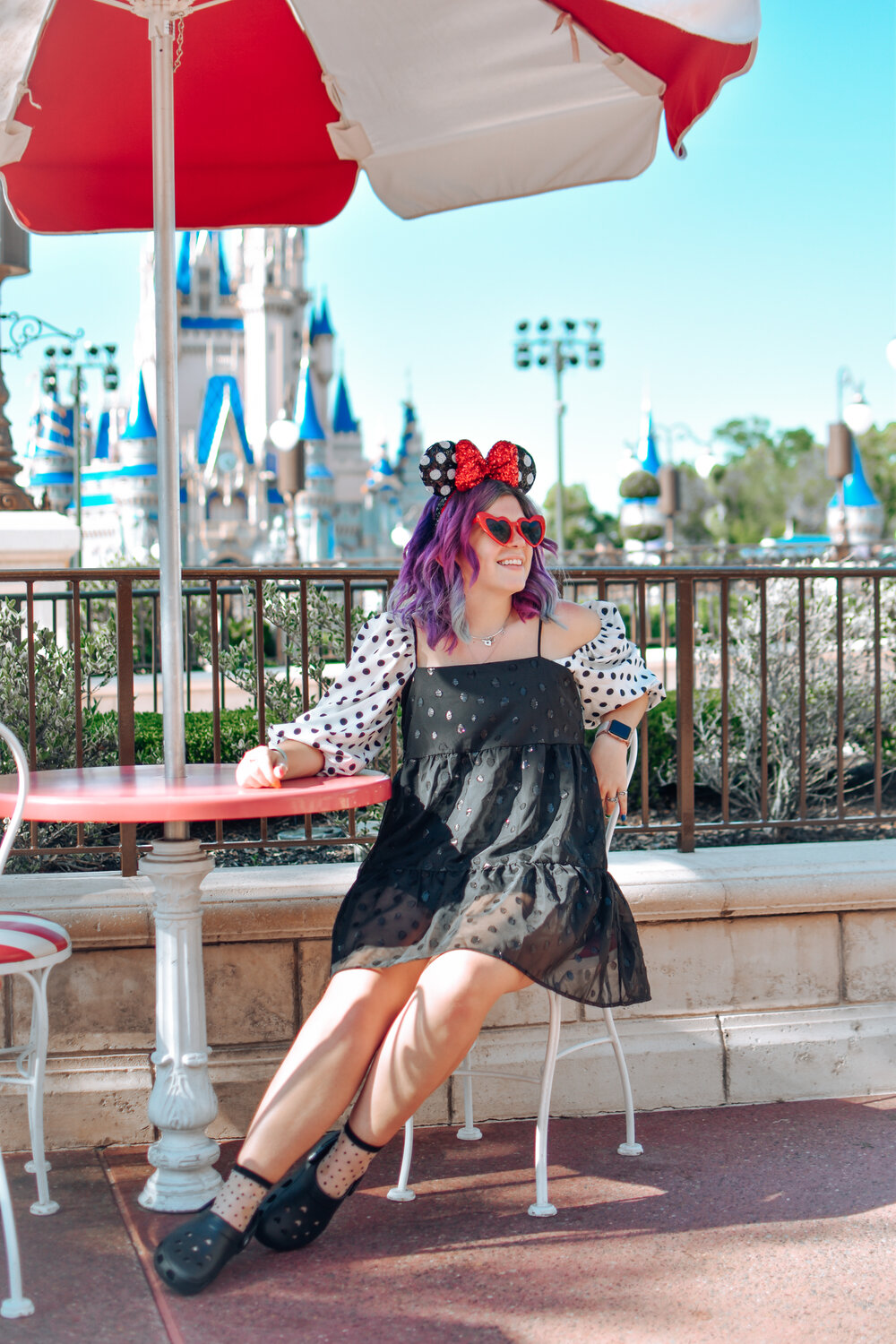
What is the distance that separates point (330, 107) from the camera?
140 inches

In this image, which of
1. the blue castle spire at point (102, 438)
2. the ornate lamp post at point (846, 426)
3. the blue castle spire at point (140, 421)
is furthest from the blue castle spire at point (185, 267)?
the ornate lamp post at point (846, 426)

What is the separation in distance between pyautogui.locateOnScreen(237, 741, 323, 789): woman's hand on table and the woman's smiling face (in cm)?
58

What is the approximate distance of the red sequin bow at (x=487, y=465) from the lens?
2.94 metres

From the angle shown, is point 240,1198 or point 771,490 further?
point 771,490

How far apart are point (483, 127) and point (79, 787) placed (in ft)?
6.92

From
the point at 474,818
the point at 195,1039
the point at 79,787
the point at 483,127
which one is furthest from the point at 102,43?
the point at 195,1039

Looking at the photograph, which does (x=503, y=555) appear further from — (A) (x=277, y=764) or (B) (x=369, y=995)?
(B) (x=369, y=995)

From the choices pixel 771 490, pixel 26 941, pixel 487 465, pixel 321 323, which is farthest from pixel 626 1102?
pixel 771 490

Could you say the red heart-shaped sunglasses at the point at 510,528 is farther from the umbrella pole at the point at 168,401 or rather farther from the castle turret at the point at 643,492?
the castle turret at the point at 643,492

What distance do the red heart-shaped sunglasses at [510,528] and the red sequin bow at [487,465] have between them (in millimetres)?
111

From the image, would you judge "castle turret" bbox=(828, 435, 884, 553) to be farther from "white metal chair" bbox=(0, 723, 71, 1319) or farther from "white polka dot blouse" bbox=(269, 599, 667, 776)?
"white metal chair" bbox=(0, 723, 71, 1319)

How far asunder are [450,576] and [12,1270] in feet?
5.70

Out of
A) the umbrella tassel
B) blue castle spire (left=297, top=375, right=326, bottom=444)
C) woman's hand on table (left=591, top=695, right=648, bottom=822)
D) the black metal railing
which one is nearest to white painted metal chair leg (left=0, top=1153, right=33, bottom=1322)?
the black metal railing

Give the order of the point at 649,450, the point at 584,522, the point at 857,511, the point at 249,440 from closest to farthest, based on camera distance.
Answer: the point at 649,450, the point at 857,511, the point at 249,440, the point at 584,522
